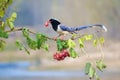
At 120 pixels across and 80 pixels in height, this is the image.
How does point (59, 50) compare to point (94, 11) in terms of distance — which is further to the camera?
point (94, 11)

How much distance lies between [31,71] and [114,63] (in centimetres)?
243

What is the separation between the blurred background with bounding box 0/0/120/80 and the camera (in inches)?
616

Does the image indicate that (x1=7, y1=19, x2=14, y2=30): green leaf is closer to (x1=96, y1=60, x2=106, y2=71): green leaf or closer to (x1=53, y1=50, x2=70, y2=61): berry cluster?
(x1=53, y1=50, x2=70, y2=61): berry cluster

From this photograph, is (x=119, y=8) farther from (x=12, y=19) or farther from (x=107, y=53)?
(x=12, y=19)

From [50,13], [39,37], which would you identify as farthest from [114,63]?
[39,37]

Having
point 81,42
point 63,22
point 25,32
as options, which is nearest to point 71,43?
point 81,42

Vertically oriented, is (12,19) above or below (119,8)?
below

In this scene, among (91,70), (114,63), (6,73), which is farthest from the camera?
(6,73)

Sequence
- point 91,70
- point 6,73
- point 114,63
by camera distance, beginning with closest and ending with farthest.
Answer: point 91,70 → point 114,63 → point 6,73

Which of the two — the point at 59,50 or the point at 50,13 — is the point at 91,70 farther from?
the point at 50,13

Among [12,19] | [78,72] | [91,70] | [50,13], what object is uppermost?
[50,13]

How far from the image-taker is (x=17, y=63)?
57.6ft

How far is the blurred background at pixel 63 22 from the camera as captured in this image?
15.6 m

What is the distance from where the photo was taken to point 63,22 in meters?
16.8
